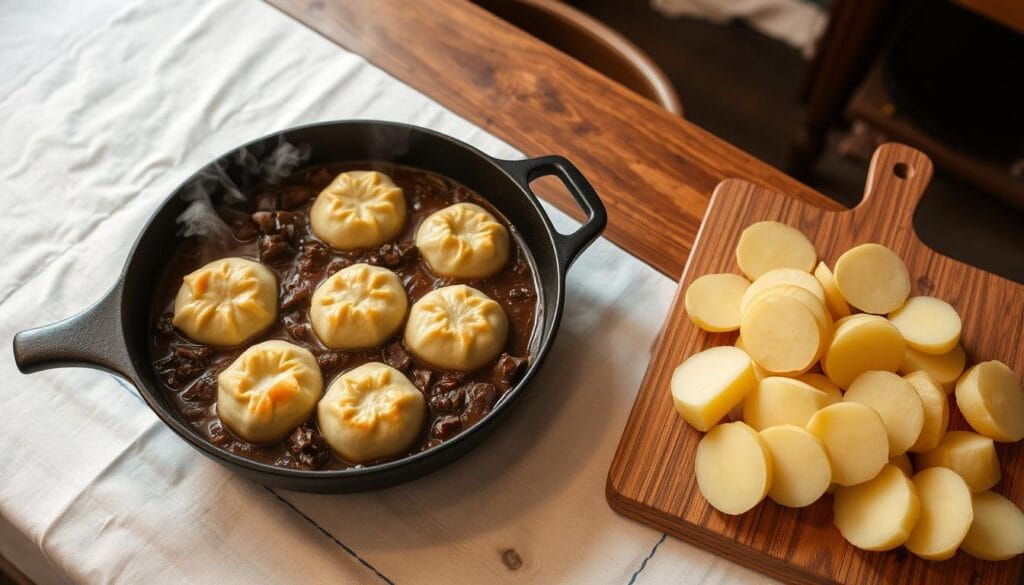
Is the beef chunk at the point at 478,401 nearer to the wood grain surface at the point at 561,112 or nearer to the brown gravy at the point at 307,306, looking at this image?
the brown gravy at the point at 307,306

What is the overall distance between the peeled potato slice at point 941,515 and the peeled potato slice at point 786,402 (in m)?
0.18

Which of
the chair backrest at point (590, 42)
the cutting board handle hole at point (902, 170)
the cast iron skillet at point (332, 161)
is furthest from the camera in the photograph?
the chair backrest at point (590, 42)

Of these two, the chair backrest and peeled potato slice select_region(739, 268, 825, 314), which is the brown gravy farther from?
the chair backrest

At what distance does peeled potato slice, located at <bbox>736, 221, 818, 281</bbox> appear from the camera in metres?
1.44

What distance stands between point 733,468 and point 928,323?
42 cm

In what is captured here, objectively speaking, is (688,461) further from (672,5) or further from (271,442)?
(672,5)

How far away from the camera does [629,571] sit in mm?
1287

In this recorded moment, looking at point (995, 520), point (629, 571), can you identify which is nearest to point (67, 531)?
point (629, 571)

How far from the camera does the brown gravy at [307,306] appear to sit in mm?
1297

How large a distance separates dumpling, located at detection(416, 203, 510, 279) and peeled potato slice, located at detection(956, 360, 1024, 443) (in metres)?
0.76

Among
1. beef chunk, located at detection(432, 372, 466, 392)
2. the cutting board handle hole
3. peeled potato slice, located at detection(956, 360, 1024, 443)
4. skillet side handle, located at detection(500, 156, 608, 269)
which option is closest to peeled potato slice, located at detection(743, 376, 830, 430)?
peeled potato slice, located at detection(956, 360, 1024, 443)

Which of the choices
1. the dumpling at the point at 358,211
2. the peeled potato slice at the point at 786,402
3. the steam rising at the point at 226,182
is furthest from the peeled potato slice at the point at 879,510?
the steam rising at the point at 226,182

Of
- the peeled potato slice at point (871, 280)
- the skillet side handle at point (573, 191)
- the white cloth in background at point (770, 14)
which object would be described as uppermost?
the skillet side handle at point (573, 191)

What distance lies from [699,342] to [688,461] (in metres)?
0.21
